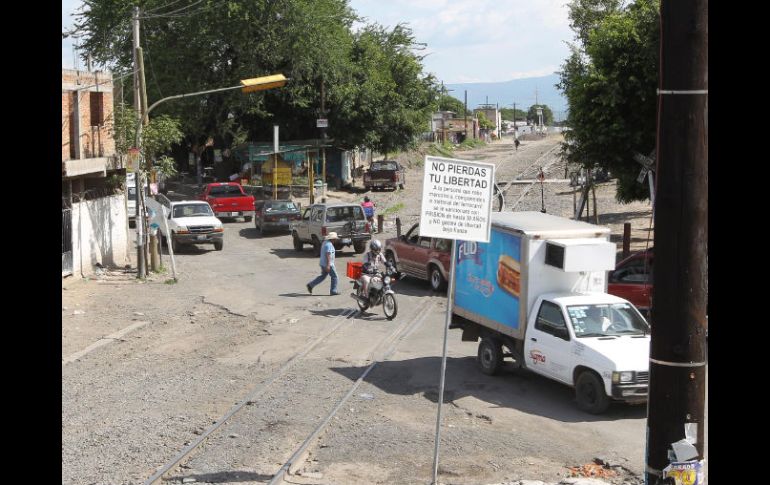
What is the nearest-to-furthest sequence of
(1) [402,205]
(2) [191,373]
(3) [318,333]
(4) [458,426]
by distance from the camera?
1. (4) [458,426]
2. (2) [191,373]
3. (3) [318,333]
4. (1) [402,205]

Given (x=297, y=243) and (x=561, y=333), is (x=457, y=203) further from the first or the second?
(x=297, y=243)

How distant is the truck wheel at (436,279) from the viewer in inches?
909

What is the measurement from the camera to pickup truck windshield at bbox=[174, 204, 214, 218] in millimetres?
32531

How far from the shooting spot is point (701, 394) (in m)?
7.24

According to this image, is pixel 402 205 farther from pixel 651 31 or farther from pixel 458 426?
pixel 458 426

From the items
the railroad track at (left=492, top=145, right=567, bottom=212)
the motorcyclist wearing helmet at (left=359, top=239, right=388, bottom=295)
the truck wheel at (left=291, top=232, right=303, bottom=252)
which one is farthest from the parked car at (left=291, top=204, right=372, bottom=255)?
the motorcyclist wearing helmet at (left=359, top=239, right=388, bottom=295)

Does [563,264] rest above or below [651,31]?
below

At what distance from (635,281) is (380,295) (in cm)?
538

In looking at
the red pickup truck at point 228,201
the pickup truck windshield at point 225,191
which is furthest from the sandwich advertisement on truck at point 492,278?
the pickup truck windshield at point 225,191

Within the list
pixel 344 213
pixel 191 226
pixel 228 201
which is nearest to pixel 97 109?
pixel 191 226

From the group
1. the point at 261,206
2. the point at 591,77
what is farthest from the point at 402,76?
the point at 591,77

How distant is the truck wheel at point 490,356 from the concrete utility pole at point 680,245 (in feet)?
23.6
